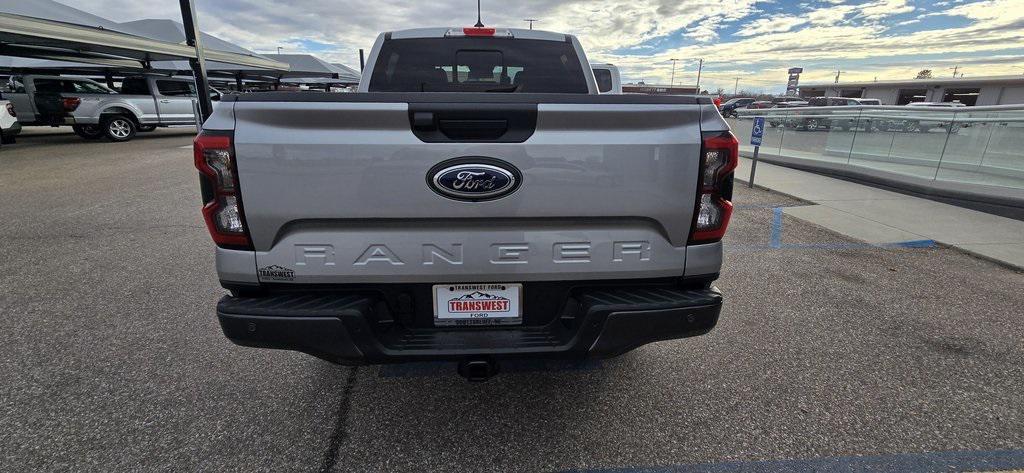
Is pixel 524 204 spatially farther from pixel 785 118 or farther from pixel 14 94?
pixel 14 94

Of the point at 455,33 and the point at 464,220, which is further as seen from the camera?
the point at 455,33

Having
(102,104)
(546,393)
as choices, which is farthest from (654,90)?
(546,393)

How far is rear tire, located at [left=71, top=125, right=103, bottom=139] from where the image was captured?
14359 millimetres

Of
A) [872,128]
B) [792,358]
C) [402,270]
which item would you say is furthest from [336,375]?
[872,128]

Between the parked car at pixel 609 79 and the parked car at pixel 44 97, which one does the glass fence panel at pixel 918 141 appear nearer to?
the parked car at pixel 609 79

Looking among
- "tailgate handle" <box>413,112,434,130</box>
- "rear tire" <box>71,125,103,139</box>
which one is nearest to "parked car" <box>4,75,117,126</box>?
"rear tire" <box>71,125,103,139</box>

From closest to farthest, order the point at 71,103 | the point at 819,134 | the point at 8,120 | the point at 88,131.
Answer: the point at 819,134, the point at 8,120, the point at 71,103, the point at 88,131

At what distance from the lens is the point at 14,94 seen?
13.5m

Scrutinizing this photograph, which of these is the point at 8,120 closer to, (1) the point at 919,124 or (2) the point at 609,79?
(2) the point at 609,79

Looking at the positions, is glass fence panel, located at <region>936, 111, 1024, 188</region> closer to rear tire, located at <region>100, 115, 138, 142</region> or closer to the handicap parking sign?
the handicap parking sign

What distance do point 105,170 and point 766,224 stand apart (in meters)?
12.0

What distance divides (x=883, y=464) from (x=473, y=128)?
7.38 ft

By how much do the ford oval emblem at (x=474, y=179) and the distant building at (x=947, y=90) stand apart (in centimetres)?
6198

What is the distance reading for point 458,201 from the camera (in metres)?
1.79
